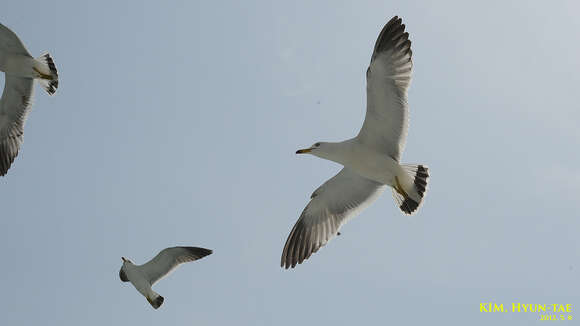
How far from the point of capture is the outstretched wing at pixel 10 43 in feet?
31.4

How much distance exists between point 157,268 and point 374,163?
4949mm

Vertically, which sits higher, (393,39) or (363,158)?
(393,39)

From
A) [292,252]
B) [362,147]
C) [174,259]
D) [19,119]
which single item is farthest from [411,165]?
[19,119]

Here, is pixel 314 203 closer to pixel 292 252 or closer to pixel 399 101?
pixel 292 252

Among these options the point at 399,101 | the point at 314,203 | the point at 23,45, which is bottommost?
the point at 314,203

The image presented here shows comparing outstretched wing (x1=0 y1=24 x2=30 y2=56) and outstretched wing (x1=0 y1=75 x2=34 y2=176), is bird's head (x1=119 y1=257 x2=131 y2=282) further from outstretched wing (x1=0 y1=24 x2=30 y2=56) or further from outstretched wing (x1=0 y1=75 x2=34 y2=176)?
outstretched wing (x1=0 y1=24 x2=30 y2=56)

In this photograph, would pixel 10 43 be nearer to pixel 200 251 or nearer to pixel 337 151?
pixel 200 251

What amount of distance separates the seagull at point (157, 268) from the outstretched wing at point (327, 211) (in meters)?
2.54

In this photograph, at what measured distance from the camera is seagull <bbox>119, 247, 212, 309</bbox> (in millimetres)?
11078

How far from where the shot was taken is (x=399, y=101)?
7656 mm

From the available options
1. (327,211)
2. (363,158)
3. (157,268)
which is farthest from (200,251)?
(363,158)

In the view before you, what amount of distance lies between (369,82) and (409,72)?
472 millimetres

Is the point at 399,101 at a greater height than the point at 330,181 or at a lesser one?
greater

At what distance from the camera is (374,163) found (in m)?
8.06
